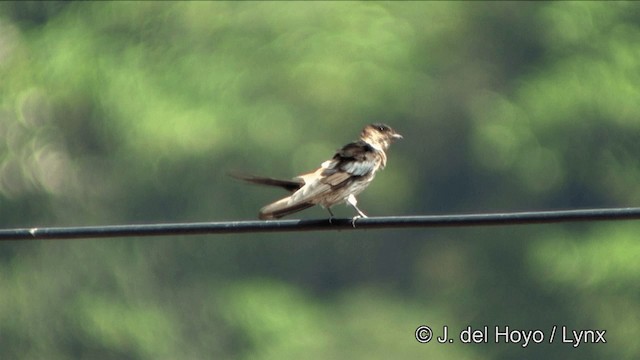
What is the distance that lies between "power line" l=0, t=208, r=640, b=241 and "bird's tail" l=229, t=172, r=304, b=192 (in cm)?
73

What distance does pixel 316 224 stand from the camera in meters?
6.96

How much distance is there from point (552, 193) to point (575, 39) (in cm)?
318

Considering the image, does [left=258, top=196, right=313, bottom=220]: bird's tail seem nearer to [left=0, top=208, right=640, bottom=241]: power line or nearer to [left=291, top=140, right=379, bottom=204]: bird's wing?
[left=291, top=140, right=379, bottom=204]: bird's wing

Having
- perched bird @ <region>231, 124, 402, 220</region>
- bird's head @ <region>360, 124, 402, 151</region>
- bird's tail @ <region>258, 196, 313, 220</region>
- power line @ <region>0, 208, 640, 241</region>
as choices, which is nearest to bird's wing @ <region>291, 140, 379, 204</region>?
perched bird @ <region>231, 124, 402, 220</region>

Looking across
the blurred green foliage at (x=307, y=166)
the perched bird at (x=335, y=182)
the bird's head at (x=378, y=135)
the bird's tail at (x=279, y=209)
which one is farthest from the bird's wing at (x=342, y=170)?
the blurred green foliage at (x=307, y=166)

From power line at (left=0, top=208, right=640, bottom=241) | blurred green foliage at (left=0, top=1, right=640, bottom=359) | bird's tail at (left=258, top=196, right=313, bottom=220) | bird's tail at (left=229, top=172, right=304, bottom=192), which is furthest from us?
blurred green foliage at (left=0, top=1, right=640, bottom=359)

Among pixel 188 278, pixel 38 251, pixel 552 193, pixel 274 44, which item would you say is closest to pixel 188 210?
pixel 188 278

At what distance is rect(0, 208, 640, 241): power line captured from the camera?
21.4ft

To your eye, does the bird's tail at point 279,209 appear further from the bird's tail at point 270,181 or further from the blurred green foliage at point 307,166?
the blurred green foliage at point 307,166

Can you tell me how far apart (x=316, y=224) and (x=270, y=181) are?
1.10 metres

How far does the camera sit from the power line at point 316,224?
6.52 m

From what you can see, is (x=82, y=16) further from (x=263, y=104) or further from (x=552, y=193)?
(x=552, y=193)

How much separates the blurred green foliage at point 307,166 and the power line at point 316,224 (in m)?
15.9

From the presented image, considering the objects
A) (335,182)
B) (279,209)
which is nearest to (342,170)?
(335,182)
